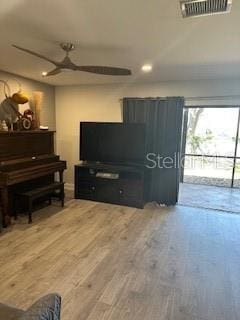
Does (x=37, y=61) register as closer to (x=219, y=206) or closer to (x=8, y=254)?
(x=8, y=254)

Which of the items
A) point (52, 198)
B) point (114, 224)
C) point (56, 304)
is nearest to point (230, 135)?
point (114, 224)

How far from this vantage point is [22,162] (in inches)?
147

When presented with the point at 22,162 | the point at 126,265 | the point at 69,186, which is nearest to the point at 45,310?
the point at 126,265

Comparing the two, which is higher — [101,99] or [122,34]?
[122,34]

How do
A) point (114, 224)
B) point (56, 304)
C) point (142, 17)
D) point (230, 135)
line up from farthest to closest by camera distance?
point (230, 135) < point (114, 224) < point (142, 17) < point (56, 304)

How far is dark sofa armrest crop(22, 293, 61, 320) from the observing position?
36.4 inches

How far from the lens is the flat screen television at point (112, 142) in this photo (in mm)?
4363

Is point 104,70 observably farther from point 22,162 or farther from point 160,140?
point 160,140

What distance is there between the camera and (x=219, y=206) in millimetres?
4434

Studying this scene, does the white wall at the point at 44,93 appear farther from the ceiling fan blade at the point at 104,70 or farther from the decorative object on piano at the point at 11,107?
the ceiling fan blade at the point at 104,70

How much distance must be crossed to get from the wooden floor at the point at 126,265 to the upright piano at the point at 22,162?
0.53m

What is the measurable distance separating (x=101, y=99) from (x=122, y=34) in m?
2.76

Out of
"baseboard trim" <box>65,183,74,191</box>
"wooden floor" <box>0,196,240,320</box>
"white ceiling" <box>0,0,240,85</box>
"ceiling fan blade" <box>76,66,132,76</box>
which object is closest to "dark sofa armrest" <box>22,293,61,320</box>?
"wooden floor" <box>0,196,240,320</box>

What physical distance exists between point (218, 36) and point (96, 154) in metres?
2.99
